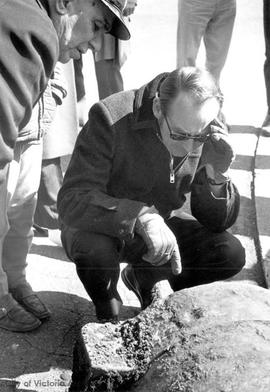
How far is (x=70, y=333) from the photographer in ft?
11.0

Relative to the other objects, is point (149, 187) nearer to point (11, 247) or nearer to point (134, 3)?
point (11, 247)

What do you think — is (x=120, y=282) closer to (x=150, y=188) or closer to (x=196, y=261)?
(x=196, y=261)

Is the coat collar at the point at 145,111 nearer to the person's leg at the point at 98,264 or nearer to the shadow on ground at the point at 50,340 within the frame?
the person's leg at the point at 98,264

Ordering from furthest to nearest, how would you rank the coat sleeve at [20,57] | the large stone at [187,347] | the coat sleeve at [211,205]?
the coat sleeve at [211,205], the coat sleeve at [20,57], the large stone at [187,347]

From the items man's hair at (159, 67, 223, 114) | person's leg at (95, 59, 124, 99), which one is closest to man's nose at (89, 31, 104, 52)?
man's hair at (159, 67, 223, 114)

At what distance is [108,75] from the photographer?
17.7 feet

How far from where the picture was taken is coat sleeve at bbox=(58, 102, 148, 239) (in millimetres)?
3115

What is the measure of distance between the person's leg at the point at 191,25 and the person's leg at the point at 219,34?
138 mm

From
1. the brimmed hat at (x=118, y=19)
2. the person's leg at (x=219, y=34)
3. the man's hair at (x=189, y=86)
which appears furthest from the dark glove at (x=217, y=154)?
the person's leg at (x=219, y=34)

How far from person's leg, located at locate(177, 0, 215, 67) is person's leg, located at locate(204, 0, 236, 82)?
0.45ft

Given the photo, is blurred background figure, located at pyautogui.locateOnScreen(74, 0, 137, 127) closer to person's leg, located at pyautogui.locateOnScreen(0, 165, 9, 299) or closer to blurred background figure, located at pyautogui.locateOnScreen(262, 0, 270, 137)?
blurred background figure, located at pyautogui.locateOnScreen(262, 0, 270, 137)

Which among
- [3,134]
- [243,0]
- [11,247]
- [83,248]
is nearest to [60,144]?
[11,247]

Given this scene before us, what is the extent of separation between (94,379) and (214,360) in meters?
0.45

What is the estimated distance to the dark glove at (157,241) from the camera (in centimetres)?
312
